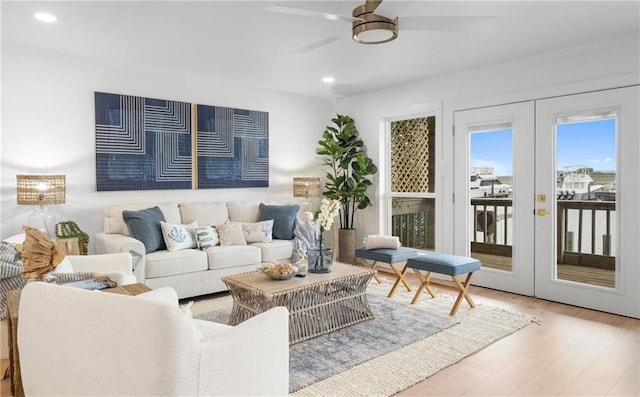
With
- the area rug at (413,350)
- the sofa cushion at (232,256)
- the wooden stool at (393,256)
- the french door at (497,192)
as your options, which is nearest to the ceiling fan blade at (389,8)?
the area rug at (413,350)

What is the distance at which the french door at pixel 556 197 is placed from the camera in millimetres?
3656

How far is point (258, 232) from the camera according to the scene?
4715 millimetres

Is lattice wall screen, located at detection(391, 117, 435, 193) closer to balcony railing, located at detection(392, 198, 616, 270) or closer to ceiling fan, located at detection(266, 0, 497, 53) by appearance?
balcony railing, located at detection(392, 198, 616, 270)

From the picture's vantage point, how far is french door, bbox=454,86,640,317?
3.66 meters

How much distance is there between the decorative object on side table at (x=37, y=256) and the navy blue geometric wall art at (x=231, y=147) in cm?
298

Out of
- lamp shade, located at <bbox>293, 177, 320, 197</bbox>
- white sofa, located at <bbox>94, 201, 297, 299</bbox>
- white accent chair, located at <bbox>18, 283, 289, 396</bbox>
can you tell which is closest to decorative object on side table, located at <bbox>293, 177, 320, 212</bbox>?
lamp shade, located at <bbox>293, 177, 320, 197</bbox>

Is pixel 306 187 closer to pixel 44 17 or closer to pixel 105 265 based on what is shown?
pixel 105 265

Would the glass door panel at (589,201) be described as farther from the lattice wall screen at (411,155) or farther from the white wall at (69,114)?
the white wall at (69,114)

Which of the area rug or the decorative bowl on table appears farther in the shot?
the decorative bowl on table

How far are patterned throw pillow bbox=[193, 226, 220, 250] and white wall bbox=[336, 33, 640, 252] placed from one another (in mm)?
2362

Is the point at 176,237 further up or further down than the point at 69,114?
further down

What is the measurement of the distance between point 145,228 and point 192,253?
0.50 m

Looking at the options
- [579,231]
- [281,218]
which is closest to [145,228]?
[281,218]

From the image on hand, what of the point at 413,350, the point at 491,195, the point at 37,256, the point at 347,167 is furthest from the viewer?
the point at 347,167
